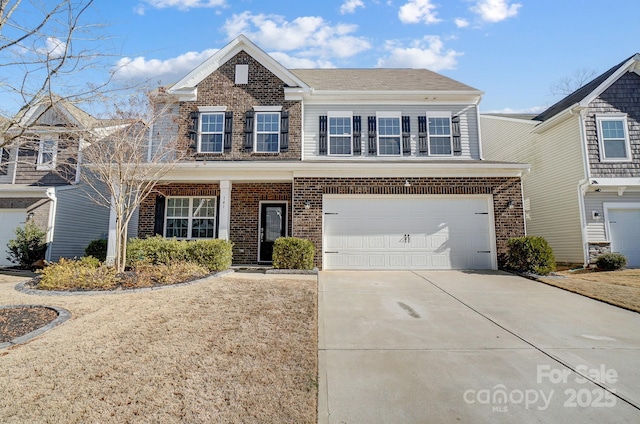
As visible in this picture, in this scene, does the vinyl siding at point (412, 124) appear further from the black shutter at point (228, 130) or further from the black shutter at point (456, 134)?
the black shutter at point (228, 130)

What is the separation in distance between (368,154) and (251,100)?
4.78m

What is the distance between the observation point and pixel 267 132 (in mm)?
11555

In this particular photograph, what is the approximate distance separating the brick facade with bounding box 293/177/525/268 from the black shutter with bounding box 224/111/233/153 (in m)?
3.25

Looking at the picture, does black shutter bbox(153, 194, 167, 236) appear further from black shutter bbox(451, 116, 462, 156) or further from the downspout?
black shutter bbox(451, 116, 462, 156)

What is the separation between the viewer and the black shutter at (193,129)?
11.4 m

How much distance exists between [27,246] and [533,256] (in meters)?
16.0

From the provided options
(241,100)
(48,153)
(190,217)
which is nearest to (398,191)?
(241,100)

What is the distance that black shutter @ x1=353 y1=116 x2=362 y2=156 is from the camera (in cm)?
1158

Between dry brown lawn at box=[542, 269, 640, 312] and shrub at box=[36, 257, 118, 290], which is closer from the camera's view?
dry brown lawn at box=[542, 269, 640, 312]

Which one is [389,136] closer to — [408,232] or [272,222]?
[408,232]

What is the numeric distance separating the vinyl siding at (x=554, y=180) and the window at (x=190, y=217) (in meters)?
13.0

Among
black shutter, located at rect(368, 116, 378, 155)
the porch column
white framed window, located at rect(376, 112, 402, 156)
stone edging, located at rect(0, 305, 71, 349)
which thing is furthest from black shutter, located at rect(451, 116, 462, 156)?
stone edging, located at rect(0, 305, 71, 349)

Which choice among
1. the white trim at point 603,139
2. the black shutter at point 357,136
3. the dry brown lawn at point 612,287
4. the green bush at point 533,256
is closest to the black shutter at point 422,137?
the black shutter at point 357,136

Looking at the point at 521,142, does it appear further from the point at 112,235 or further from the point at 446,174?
the point at 112,235
